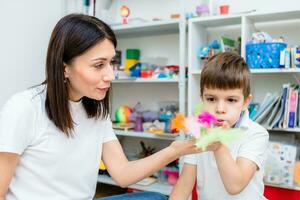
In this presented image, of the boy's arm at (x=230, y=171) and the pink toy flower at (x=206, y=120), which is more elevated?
the pink toy flower at (x=206, y=120)

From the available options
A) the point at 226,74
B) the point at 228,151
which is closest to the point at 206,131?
the point at 228,151

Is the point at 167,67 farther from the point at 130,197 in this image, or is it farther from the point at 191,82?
the point at 130,197

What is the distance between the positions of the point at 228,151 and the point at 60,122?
56cm

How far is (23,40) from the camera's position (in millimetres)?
2350

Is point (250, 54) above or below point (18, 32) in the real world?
below

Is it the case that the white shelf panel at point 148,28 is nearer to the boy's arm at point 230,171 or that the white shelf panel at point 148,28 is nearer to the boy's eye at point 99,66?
the boy's eye at point 99,66

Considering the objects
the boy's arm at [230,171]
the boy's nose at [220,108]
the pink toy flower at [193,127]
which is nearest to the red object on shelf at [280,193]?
the boy's arm at [230,171]

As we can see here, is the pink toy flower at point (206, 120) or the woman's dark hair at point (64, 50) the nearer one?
the pink toy flower at point (206, 120)

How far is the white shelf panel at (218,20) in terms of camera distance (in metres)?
2.06

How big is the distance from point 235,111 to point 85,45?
538 mm

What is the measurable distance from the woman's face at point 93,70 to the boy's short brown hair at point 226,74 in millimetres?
339

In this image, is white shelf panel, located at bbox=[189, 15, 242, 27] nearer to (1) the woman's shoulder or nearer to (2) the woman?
(2) the woman

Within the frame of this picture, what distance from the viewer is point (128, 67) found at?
2613 mm

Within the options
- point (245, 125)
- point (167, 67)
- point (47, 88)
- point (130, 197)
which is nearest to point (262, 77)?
point (167, 67)
